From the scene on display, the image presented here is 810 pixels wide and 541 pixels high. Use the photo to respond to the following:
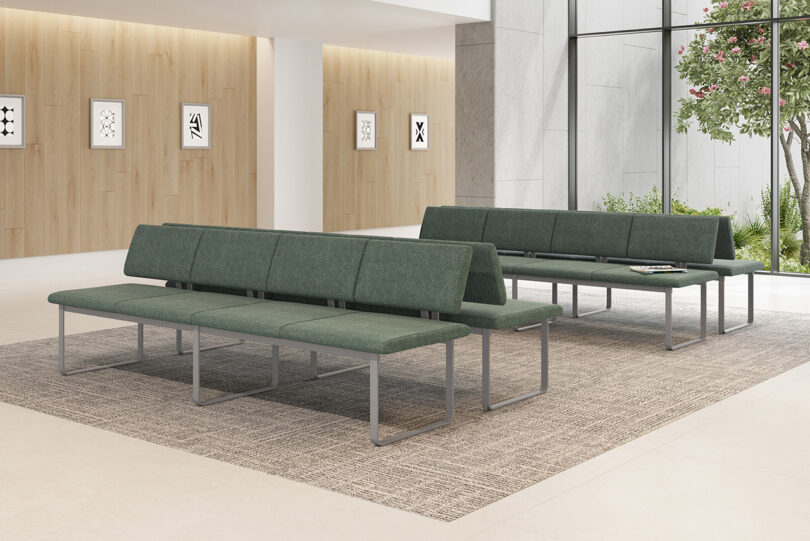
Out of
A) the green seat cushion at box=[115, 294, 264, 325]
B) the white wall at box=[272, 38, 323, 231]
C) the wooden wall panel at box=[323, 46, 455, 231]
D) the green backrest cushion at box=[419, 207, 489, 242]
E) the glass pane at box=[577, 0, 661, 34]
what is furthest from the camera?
the wooden wall panel at box=[323, 46, 455, 231]

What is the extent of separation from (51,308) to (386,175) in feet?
25.5

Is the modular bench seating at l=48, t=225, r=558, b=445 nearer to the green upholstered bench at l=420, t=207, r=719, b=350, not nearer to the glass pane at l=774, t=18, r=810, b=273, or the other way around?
the green upholstered bench at l=420, t=207, r=719, b=350

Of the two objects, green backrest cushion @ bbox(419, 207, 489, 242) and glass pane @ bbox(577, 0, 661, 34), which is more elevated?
glass pane @ bbox(577, 0, 661, 34)

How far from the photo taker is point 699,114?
11.5 metres

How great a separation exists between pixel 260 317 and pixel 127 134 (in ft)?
24.4

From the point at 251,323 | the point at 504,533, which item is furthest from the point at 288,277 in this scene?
the point at 504,533

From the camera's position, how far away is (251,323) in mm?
5230

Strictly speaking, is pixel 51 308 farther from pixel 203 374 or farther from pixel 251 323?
pixel 251 323

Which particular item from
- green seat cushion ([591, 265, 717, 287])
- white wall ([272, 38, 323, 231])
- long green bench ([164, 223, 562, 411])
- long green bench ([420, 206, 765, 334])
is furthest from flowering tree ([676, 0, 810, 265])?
long green bench ([164, 223, 562, 411])

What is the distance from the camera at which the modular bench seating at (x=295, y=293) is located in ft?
16.3

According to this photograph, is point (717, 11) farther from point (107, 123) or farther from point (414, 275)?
point (414, 275)

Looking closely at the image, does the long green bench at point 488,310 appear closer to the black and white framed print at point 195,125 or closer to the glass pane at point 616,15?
the glass pane at point 616,15

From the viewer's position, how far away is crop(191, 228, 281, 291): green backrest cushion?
6.07 metres

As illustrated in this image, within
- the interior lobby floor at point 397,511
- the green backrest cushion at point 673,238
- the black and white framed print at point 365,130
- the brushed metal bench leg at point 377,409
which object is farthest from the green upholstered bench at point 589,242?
the black and white framed print at point 365,130
